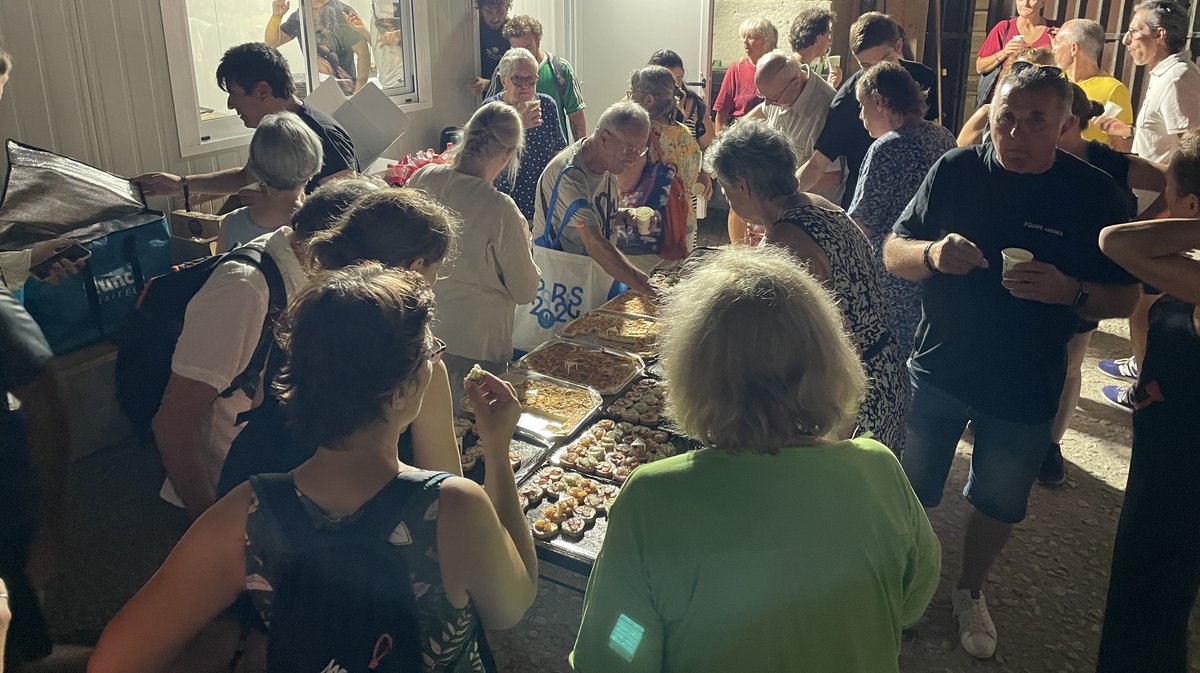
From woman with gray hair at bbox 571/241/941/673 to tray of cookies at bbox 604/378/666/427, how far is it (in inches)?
55.8

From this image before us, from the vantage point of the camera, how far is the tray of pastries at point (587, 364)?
9.68 ft

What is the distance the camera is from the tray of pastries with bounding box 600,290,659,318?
11.8 feet

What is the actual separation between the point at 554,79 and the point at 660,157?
1915 millimetres

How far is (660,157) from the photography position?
4133 millimetres

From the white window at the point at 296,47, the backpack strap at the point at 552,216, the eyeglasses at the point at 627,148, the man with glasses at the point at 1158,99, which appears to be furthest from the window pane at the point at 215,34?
the man with glasses at the point at 1158,99

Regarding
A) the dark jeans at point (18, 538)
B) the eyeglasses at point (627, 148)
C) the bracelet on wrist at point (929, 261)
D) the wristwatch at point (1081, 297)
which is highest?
the eyeglasses at point (627, 148)

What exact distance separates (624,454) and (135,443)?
8.93 ft

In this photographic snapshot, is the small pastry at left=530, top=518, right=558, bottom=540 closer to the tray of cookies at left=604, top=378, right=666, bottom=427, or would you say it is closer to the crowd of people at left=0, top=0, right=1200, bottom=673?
the crowd of people at left=0, top=0, right=1200, bottom=673

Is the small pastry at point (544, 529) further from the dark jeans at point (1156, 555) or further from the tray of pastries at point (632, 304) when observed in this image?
the tray of pastries at point (632, 304)

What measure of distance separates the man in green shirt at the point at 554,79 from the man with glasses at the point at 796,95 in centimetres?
148

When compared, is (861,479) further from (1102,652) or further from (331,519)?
(1102,652)

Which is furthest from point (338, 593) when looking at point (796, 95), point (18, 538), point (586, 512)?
point (796, 95)

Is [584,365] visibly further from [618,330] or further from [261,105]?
[261,105]

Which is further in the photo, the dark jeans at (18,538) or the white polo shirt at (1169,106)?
the white polo shirt at (1169,106)
